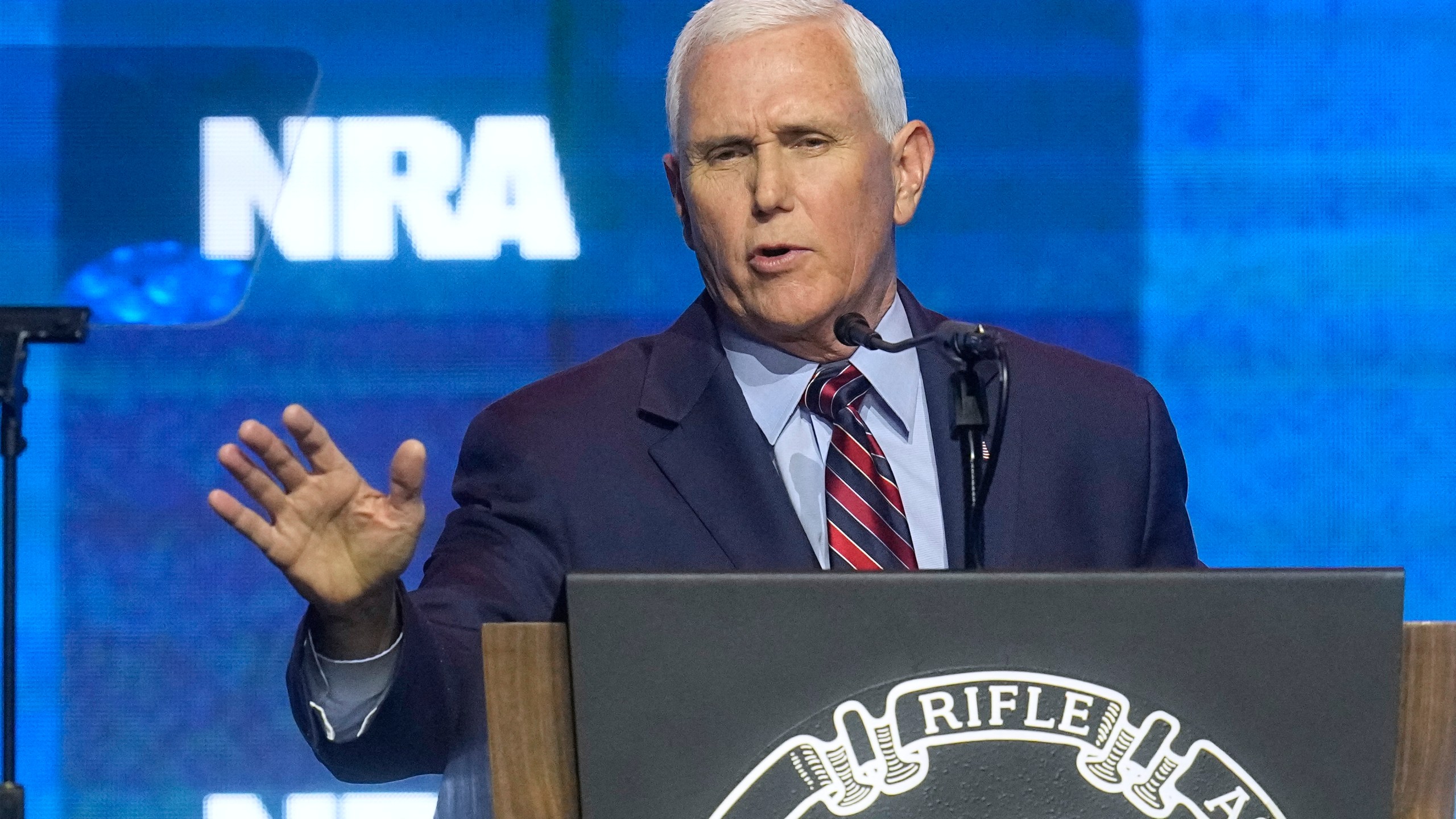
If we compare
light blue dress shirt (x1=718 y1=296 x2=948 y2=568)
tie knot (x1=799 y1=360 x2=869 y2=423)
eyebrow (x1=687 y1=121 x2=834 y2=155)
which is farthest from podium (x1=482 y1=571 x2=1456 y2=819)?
eyebrow (x1=687 y1=121 x2=834 y2=155)

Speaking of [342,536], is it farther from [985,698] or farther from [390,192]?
[390,192]

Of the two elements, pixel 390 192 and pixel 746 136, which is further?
pixel 390 192

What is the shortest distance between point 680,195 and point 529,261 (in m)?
1.01

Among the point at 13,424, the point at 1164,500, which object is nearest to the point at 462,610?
the point at 1164,500

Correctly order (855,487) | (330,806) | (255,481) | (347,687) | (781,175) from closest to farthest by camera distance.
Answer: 1. (255,481)
2. (347,687)
3. (855,487)
4. (781,175)
5. (330,806)

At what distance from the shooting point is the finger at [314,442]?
3.24 feet

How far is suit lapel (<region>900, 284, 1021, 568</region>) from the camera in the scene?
160 cm

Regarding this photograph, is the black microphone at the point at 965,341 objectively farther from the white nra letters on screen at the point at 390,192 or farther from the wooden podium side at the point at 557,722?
the white nra letters on screen at the point at 390,192

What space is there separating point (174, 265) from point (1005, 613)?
2284 mm

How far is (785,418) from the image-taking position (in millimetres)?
1704

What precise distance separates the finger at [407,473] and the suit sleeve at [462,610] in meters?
0.11

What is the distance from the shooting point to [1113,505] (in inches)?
68.1

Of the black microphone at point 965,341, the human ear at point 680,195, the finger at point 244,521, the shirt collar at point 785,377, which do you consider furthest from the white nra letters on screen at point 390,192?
the finger at point 244,521

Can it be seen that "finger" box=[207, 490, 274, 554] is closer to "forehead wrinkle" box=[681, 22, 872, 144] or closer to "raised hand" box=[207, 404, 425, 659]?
"raised hand" box=[207, 404, 425, 659]
